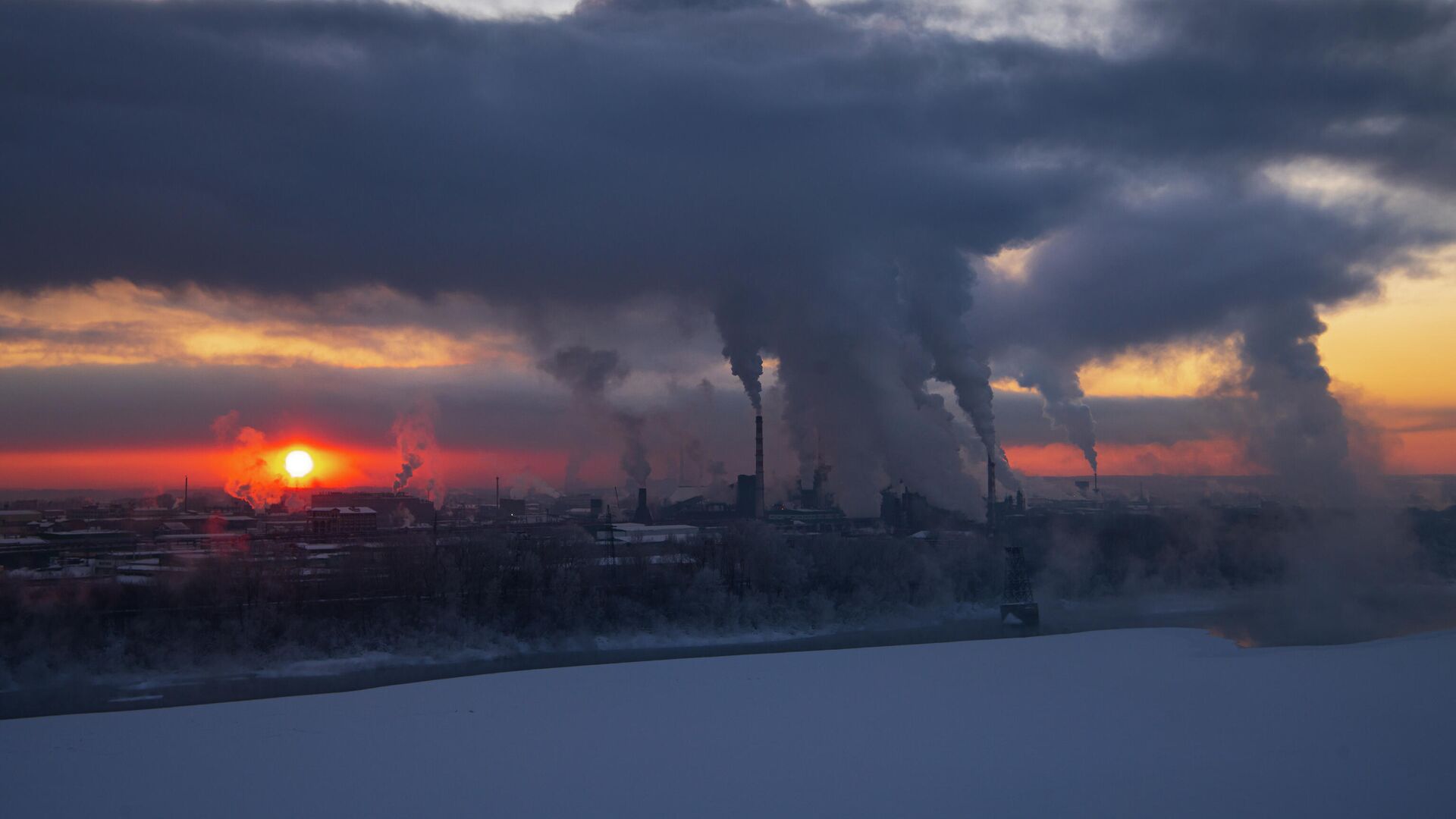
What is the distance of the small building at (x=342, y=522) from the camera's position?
57469mm

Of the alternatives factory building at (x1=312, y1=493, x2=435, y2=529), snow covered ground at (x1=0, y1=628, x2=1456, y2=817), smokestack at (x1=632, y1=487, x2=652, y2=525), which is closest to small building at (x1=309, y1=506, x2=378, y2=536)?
factory building at (x1=312, y1=493, x2=435, y2=529)

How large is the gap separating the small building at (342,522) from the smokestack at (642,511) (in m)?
18.6

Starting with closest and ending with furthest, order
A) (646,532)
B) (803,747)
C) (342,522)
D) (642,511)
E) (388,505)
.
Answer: (803,747) → (342,522) → (646,532) → (642,511) → (388,505)

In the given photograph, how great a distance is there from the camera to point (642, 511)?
73500 mm

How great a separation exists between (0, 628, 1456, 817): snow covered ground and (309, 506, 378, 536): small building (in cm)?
3554

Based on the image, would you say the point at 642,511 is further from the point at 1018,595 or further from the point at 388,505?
the point at 1018,595

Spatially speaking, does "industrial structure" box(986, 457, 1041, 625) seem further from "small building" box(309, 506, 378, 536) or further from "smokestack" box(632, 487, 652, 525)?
"small building" box(309, 506, 378, 536)

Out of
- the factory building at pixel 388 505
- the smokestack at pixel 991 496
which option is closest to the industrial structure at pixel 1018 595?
the smokestack at pixel 991 496

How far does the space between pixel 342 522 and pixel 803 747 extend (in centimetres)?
4917

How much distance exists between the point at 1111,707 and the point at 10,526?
68313 mm

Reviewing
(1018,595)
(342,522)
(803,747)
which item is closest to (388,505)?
(342,522)

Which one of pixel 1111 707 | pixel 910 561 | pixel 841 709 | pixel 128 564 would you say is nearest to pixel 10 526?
pixel 128 564

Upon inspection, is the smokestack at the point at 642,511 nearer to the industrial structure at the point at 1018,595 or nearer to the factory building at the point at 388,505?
the factory building at the point at 388,505

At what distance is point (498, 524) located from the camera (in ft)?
212
